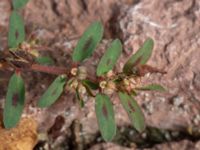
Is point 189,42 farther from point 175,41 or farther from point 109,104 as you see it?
point 109,104

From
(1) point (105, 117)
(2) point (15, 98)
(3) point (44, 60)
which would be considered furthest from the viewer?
(3) point (44, 60)

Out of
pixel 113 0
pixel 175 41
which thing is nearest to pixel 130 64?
pixel 175 41

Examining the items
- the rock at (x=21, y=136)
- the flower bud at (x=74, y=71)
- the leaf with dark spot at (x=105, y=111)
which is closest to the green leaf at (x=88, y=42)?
the flower bud at (x=74, y=71)

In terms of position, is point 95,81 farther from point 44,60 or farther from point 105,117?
point 44,60

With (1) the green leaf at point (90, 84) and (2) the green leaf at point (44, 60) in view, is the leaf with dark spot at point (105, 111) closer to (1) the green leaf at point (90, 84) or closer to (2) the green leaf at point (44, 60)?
(1) the green leaf at point (90, 84)

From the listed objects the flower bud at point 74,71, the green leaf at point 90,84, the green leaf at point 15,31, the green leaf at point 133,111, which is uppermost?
the green leaf at point 15,31

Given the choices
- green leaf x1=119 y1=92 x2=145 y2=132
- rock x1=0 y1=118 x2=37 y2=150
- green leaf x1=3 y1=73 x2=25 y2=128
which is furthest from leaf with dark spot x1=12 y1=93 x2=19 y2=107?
green leaf x1=119 y1=92 x2=145 y2=132

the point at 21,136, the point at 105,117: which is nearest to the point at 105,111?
the point at 105,117
